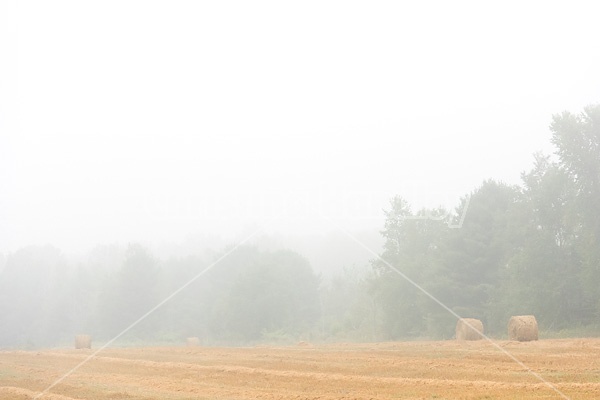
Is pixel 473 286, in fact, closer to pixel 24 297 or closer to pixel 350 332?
pixel 350 332

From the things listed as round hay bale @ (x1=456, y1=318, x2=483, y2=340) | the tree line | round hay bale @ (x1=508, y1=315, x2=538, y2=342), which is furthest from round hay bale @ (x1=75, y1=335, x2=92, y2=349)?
round hay bale @ (x1=508, y1=315, x2=538, y2=342)

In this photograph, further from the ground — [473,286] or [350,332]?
[473,286]

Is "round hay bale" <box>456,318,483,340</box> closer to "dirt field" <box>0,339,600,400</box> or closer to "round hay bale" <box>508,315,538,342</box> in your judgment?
"round hay bale" <box>508,315,538,342</box>

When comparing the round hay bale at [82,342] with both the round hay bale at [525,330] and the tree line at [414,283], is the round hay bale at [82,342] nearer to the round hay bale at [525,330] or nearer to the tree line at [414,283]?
the tree line at [414,283]

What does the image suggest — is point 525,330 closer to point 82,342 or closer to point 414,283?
point 414,283

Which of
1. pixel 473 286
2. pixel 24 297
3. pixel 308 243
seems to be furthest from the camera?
pixel 308 243

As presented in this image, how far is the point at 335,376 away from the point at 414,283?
127 ft

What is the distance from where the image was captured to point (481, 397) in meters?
13.7

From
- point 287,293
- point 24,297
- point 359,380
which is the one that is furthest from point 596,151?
point 24,297

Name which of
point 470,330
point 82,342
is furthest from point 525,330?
point 82,342

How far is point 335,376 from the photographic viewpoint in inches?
742

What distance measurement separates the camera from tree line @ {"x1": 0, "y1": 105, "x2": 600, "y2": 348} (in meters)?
39.8

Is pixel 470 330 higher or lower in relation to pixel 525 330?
lower

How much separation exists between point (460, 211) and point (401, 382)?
36303 mm
